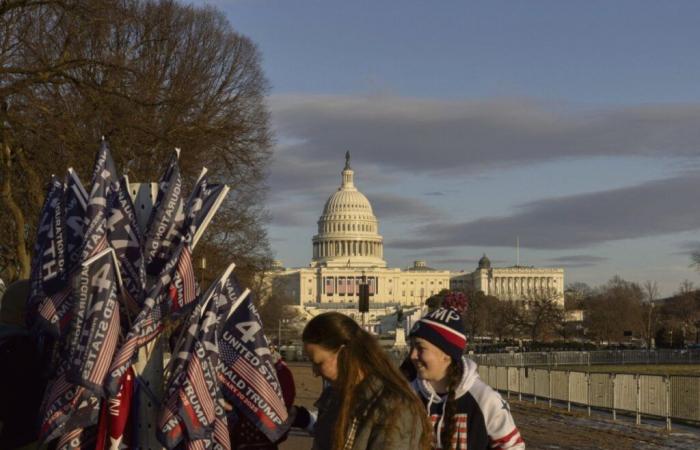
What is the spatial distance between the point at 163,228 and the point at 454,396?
1676 millimetres

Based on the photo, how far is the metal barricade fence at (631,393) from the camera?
77.3 ft

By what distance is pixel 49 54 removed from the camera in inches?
974

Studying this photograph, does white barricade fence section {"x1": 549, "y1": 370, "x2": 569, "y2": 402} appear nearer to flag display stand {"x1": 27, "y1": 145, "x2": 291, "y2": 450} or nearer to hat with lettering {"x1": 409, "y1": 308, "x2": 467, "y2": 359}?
flag display stand {"x1": 27, "y1": 145, "x2": 291, "y2": 450}

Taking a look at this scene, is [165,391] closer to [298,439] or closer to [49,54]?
[298,439]

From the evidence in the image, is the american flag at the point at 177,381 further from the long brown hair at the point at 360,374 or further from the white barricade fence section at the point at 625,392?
the white barricade fence section at the point at 625,392

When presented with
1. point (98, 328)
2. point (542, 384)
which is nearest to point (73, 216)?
point (98, 328)

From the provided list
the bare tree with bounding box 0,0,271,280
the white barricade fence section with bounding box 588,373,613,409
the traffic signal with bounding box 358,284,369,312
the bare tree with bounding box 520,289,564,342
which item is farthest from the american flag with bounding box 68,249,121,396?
the bare tree with bounding box 520,289,564,342

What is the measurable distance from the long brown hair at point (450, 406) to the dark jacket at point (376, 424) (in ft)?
2.90

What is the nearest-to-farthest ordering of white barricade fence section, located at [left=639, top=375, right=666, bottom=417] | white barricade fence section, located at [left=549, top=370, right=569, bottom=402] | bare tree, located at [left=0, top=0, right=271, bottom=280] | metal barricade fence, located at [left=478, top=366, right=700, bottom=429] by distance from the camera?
bare tree, located at [left=0, top=0, right=271, bottom=280] < white barricade fence section, located at [left=639, top=375, right=666, bottom=417] < metal barricade fence, located at [left=478, top=366, right=700, bottom=429] < white barricade fence section, located at [left=549, top=370, right=569, bottom=402]

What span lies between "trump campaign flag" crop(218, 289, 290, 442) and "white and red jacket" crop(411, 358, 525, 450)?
2.71ft

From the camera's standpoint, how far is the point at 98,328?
5.50m

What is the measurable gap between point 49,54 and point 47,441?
2005 centimetres

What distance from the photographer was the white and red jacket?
5395mm

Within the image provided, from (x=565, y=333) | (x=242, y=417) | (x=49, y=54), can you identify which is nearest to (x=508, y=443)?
(x=242, y=417)
